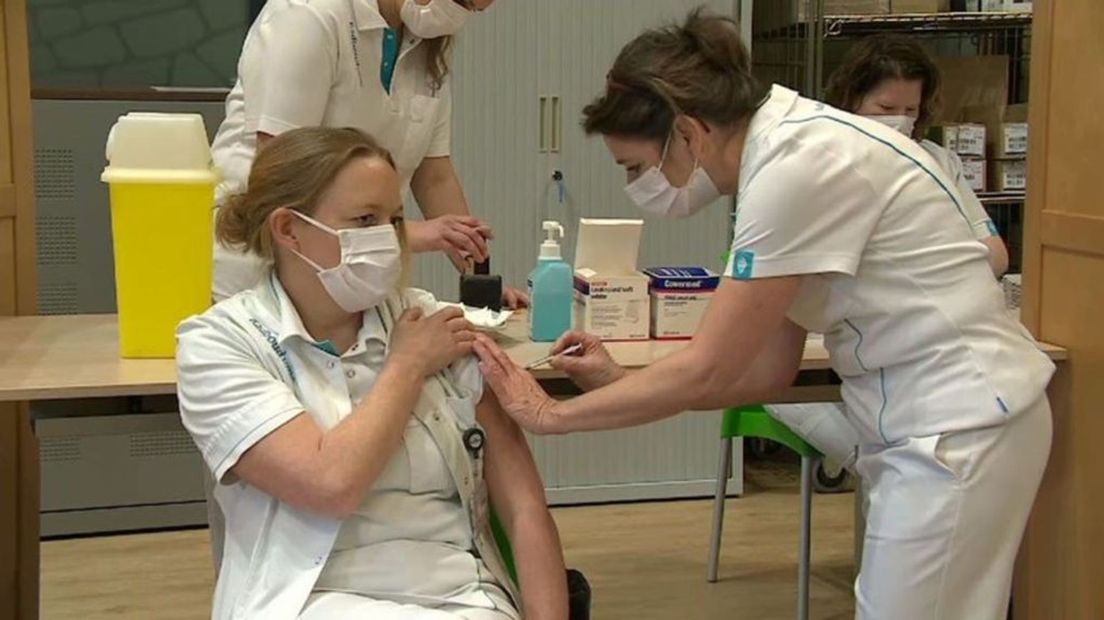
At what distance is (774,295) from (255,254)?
2.42ft

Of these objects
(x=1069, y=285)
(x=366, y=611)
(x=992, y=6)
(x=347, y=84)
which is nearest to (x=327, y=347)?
(x=366, y=611)

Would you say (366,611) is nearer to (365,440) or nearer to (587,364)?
(365,440)

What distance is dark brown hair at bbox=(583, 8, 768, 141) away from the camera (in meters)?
1.91

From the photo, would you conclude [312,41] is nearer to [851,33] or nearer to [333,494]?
[333,494]

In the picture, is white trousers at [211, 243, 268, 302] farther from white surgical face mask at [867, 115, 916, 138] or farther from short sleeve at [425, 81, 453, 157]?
white surgical face mask at [867, 115, 916, 138]

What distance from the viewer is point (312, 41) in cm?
235

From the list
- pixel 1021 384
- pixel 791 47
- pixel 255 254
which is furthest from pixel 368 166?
pixel 791 47

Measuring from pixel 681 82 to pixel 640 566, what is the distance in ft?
6.77

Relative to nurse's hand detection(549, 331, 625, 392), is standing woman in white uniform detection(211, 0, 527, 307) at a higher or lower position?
higher

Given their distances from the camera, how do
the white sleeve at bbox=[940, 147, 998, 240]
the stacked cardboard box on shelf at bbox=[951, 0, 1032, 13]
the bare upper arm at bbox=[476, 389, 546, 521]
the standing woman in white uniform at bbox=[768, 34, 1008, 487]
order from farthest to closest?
1. the stacked cardboard box on shelf at bbox=[951, 0, 1032, 13]
2. the standing woman in white uniform at bbox=[768, 34, 1008, 487]
3. the white sleeve at bbox=[940, 147, 998, 240]
4. the bare upper arm at bbox=[476, 389, 546, 521]

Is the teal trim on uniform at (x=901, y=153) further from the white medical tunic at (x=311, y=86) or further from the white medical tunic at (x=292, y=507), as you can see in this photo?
the white medical tunic at (x=311, y=86)

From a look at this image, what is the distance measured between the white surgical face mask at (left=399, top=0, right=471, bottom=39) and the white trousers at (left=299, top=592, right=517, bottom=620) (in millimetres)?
1092

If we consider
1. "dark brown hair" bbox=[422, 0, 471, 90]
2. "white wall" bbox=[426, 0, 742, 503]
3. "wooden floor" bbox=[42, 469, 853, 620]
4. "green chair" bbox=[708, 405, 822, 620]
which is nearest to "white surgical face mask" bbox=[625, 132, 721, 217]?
"dark brown hair" bbox=[422, 0, 471, 90]

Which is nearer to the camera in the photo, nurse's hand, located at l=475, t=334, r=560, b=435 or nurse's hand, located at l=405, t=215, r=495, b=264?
nurse's hand, located at l=475, t=334, r=560, b=435
